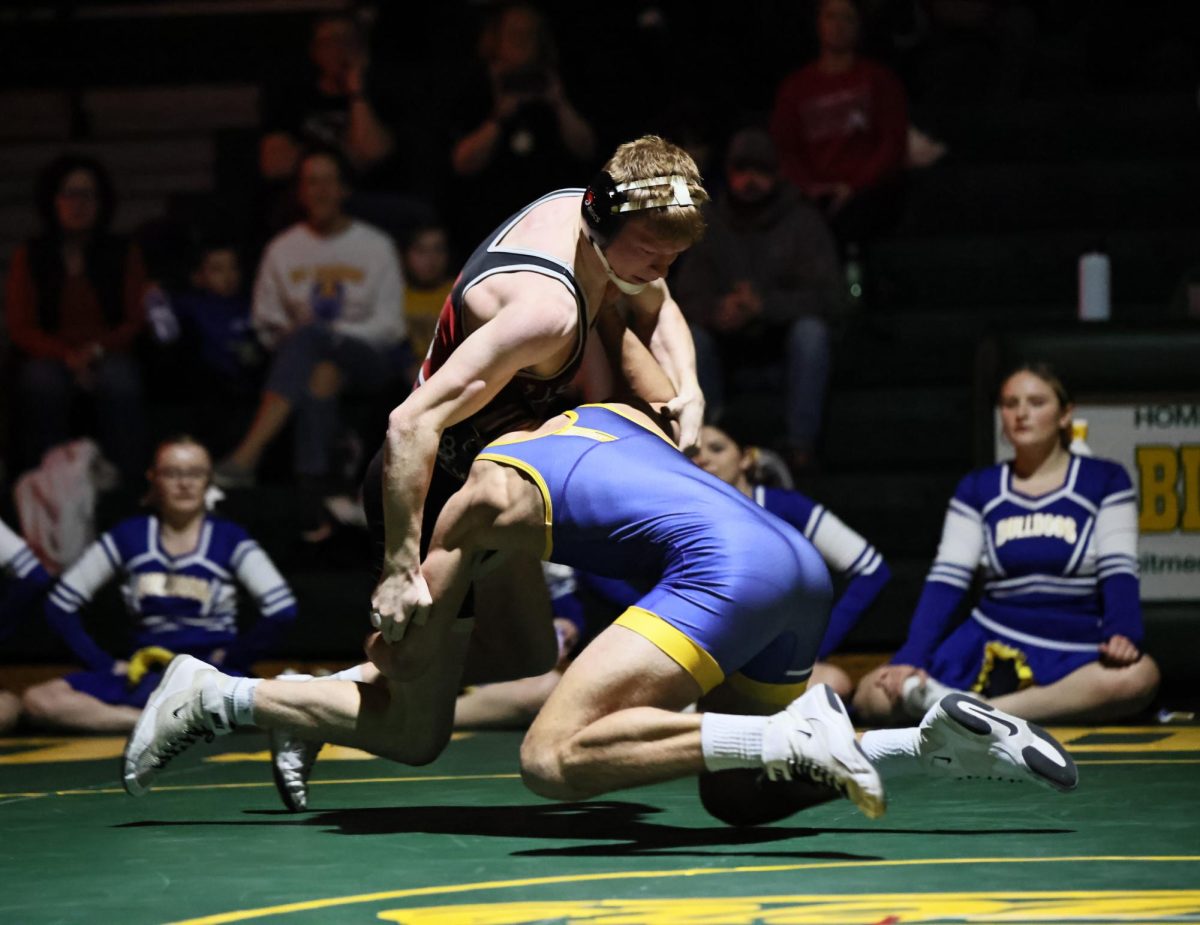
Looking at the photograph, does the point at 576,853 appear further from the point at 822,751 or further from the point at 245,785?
the point at 245,785

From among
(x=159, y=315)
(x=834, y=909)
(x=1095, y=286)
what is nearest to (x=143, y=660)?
(x=159, y=315)

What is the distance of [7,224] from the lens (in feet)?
36.6

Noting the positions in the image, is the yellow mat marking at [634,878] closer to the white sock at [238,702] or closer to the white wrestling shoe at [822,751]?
the white wrestling shoe at [822,751]

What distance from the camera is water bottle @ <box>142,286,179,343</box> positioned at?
9.02 metres

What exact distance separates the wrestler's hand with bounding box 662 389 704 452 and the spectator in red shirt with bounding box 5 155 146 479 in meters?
4.23

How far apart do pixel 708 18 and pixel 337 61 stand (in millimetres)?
1878

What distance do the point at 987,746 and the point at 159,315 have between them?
18.0 ft

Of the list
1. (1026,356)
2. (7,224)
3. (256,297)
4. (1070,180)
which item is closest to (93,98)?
(7,224)

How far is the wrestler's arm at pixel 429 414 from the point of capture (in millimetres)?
4484

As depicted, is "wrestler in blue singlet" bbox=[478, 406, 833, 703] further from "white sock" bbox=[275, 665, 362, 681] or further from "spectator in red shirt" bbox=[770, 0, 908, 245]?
"spectator in red shirt" bbox=[770, 0, 908, 245]

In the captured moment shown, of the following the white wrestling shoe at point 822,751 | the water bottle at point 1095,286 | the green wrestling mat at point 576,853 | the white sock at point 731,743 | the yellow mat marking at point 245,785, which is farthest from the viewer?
the water bottle at point 1095,286

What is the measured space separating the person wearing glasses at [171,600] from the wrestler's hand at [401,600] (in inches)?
111

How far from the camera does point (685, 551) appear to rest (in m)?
4.50

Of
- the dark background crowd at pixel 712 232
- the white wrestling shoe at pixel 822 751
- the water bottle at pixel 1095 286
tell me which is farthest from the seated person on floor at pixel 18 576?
the white wrestling shoe at pixel 822 751
